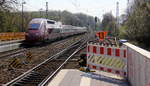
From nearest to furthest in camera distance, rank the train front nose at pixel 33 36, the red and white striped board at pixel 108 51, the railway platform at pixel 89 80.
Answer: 1. the railway platform at pixel 89 80
2. the red and white striped board at pixel 108 51
3. the train front nose at pixel 33 36

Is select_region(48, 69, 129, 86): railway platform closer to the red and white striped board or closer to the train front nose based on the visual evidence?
the red and white striped board

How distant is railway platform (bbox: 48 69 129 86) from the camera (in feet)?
27.7

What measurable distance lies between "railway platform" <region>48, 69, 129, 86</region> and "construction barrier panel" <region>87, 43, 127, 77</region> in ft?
1.00

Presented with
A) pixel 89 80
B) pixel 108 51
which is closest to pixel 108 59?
pixel 108 51

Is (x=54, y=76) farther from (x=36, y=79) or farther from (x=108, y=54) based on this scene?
(x=108, y=54)

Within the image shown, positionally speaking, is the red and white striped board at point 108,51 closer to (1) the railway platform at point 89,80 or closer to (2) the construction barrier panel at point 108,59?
(2) the construction barrier panel at point 108,59

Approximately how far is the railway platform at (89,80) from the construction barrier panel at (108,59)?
0.30m

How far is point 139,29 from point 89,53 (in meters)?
10.4

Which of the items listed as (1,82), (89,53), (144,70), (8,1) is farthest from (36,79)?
(8,1)

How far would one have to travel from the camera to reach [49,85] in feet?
27.5

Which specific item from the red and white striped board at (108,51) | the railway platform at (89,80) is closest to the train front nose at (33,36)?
the red and white striped board at (108,51)

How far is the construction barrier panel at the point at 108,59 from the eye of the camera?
9309mm

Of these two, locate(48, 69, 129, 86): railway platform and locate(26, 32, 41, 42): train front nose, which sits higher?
locate(26, 32, 41, 42): train front nose

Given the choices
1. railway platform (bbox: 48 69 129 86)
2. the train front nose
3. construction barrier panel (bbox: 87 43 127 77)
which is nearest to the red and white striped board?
construction barrier panel (bbox: 87 43 127 77)
